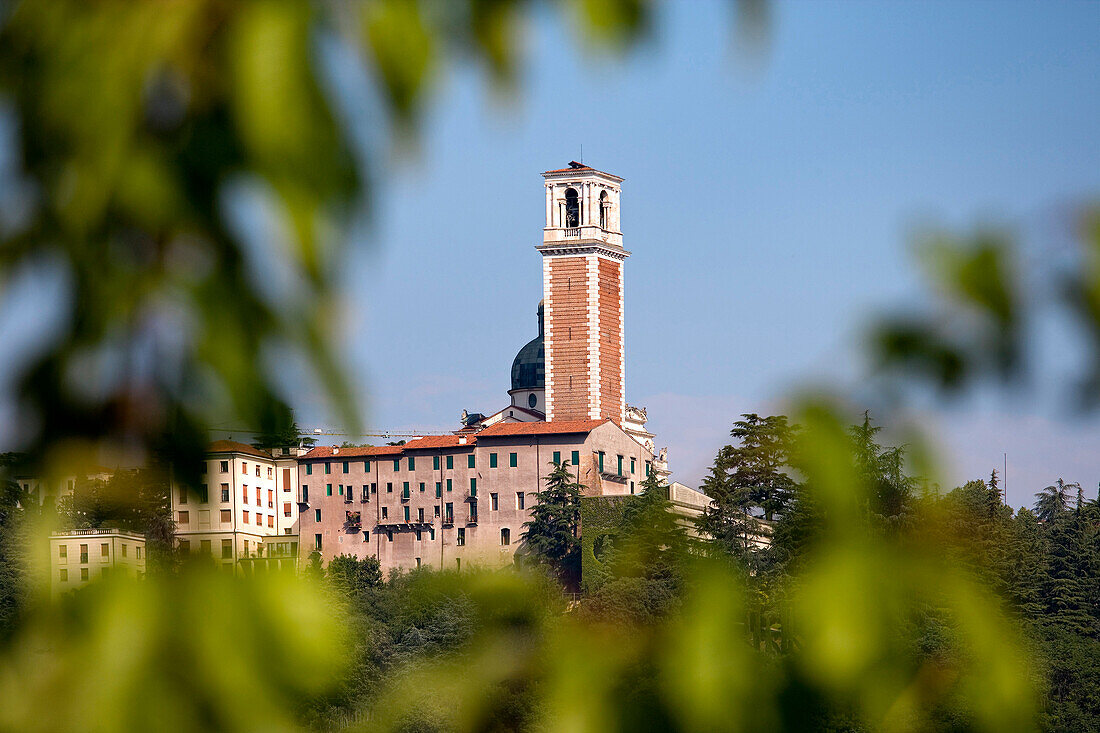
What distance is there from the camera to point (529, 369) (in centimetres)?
7556

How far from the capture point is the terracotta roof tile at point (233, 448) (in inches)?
26.8

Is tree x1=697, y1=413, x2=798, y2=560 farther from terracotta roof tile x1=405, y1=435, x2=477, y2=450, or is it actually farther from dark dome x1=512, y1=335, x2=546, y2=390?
dark dome x1=512, y1=335, x2=546, y2=390

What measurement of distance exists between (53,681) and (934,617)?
48cm

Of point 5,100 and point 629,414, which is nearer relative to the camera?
point 5,100

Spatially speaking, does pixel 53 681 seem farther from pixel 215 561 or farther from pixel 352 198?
pixel 352 198

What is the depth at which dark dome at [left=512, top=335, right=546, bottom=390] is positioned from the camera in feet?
246

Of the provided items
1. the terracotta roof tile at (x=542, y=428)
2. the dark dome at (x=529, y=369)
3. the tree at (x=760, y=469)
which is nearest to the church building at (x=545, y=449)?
the terracotta roof tile at (x=542, y=428)

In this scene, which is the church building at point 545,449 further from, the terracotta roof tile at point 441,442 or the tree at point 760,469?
the tree at point 760,469

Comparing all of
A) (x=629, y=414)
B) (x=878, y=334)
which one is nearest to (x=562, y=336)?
(x=629, y=414)

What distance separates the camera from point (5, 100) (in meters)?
0.67

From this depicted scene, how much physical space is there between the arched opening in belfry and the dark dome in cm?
901

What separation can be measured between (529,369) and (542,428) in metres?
11.5

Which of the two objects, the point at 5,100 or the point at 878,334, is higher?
the point at 5,100

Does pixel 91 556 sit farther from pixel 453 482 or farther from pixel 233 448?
pixel 453 482
